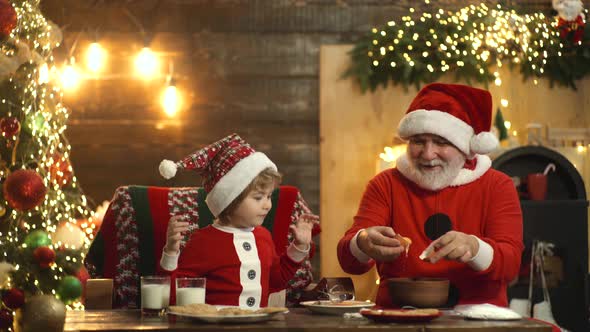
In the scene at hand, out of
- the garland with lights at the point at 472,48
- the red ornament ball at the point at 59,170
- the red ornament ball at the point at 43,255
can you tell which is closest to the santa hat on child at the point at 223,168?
the red ornament ball at the point at 43,255

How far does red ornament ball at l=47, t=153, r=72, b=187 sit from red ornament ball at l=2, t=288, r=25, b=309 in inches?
24.7

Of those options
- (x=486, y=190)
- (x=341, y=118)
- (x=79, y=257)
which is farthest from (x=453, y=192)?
(x=341, y=118)

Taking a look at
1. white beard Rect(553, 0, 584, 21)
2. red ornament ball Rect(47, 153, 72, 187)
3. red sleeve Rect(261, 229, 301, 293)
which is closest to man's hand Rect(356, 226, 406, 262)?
red sleeve Rect(261, 229, 301, 293)

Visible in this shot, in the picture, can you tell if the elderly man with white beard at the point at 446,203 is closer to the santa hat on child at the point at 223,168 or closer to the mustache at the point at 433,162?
the mustache at the point at 433,162

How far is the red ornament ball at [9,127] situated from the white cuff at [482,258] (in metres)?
2.43

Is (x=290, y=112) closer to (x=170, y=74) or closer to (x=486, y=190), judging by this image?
(x=170, y=74)

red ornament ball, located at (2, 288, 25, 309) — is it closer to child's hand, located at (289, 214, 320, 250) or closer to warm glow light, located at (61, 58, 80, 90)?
warm glow light, located at (61, 58, 80, 90)

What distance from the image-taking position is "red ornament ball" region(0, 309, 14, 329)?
13.7 feet

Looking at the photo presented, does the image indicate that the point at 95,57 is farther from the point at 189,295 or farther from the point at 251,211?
the point at 189,295

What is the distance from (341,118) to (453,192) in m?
2.59

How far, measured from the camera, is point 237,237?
2.72m

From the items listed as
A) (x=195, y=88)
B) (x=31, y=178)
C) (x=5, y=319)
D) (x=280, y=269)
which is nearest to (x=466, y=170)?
(x=280, y=269)

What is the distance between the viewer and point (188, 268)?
8.71 ft

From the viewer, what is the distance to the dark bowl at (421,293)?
2244mm
